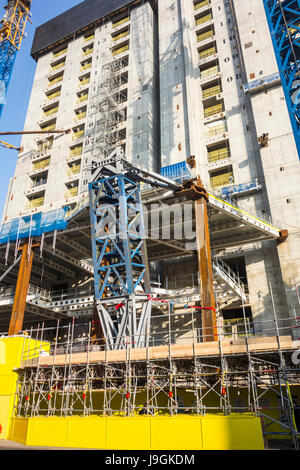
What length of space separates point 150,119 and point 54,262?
20.3 meters

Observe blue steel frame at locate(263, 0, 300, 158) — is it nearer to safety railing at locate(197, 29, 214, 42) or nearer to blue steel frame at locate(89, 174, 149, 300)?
safety railing at locate(197, 29, 214, 42)

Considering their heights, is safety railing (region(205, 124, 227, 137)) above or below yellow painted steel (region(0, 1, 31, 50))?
below

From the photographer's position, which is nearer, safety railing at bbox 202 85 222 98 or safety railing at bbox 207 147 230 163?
safety railing at bbox 207 147 230 163

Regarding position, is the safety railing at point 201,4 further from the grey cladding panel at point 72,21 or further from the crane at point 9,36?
the crane at point 9,36

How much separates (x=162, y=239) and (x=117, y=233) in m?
5.42

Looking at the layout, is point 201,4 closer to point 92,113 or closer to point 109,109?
point 109,109

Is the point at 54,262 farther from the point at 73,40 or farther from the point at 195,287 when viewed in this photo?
the point at 73,40

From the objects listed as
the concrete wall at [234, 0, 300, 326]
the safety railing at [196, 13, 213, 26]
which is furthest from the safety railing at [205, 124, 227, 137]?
the safety railing at [196, 13, 213, 26]

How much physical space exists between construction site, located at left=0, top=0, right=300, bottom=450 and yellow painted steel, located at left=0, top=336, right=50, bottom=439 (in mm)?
110

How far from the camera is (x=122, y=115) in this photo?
149 ft

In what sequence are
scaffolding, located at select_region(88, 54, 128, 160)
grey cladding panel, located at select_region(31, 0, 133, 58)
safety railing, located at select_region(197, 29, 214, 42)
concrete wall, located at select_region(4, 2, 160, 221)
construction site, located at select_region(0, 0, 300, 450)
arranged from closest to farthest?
construction site, located at select_region(0, 0, 300, 450) < concrete wall, located at select_region(4, 2, 160, 221) < safety railing, located at select_region(197, 29, 214, 42) < scaffolding, located at select_region(88, 54, 128, 160) < grey cladding panel, located at select_region(31, 0, 133, 58)

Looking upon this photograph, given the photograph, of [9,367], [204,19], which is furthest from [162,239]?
[204,19]

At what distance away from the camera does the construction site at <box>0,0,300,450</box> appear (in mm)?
15891
